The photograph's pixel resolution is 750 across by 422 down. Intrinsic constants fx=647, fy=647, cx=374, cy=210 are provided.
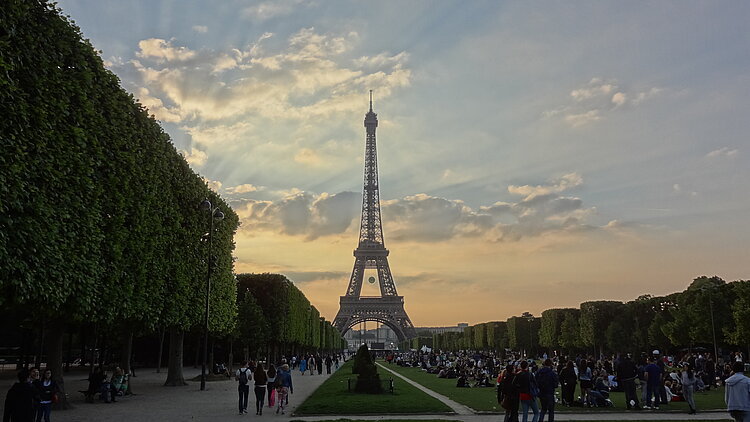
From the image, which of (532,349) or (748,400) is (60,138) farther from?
(532,349)

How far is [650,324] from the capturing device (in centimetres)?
7519

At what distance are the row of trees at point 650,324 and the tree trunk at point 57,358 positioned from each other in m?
49.2

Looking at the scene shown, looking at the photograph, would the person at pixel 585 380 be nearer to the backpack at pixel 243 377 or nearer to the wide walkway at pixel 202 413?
the wide walkway at pixel 202 413

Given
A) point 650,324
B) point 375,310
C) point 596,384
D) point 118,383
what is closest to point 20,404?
point 118,383

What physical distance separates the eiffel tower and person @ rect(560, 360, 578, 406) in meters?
115

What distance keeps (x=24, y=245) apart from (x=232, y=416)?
31.7ft

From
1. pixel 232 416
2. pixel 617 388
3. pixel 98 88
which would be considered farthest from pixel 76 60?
pixel 617 388

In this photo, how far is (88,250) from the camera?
20391 millimetres

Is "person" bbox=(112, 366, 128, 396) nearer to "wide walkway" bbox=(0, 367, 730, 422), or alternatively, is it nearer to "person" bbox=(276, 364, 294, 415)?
"wide walkway" bbox=(0, 367, 730, 422)

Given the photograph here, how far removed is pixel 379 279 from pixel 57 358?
119660 mm

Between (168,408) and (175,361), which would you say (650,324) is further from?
(168,408)

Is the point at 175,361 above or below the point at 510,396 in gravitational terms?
above

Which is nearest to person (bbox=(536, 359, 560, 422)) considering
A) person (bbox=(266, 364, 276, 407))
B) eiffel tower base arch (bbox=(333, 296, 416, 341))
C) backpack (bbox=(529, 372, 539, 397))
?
backpack (bbox=(529, 372, 539, 397))

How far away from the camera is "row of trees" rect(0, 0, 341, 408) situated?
654 inches
